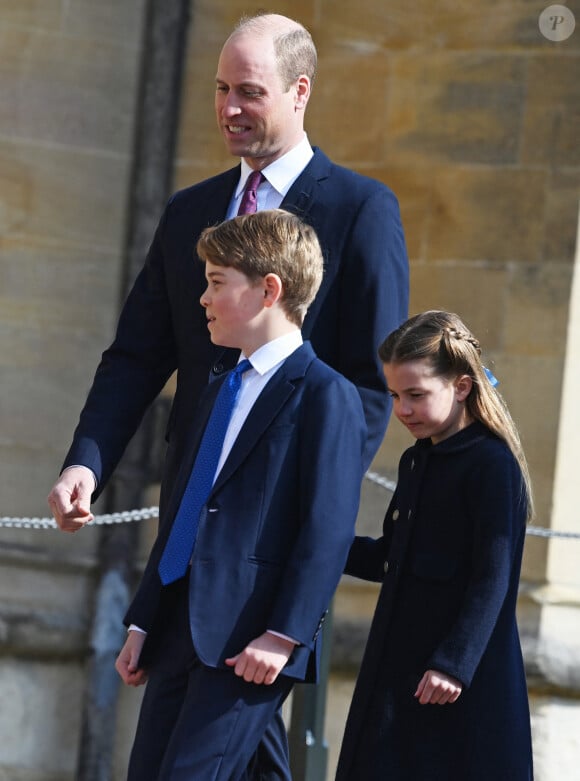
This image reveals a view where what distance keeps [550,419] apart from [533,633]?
728 millimetres

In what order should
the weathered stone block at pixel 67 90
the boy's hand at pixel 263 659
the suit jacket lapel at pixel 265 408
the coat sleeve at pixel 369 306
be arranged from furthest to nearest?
the weathered stone block at pixel 67 90
the coat sleeve at pixel 369 306
the suit jacket lapel at pixel 265 408
the boy's hand at pixel 263 659

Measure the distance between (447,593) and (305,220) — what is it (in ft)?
2.53

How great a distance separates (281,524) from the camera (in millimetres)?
2377

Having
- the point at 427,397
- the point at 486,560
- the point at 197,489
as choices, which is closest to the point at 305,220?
the point at 427,397

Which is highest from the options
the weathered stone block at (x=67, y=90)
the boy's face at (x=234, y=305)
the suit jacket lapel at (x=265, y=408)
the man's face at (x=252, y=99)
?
the weathered stone block at (x=67, y=90)

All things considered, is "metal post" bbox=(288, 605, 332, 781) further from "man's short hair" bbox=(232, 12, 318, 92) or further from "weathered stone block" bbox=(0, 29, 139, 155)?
"weathered stone block" bbox=(0, 29, 139, 155)

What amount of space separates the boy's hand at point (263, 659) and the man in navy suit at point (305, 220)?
453 mm

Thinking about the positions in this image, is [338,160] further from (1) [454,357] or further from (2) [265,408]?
(2) [265,408]

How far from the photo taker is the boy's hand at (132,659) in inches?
97.2

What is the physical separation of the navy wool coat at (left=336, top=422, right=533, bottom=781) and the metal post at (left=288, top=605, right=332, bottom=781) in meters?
1.13

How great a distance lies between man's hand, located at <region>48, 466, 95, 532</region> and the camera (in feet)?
8.39

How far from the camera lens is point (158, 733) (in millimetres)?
2434

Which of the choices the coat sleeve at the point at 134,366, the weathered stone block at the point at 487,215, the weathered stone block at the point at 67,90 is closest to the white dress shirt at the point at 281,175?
the coat sleeve at the point at 134,366

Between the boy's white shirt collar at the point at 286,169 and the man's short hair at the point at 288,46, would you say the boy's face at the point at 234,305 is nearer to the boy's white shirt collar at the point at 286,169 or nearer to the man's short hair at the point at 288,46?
the boy's white shirt collar at the point at 286,169
